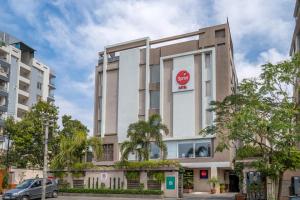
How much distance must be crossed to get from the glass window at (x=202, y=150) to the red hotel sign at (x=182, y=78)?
Result: 24.0 ft

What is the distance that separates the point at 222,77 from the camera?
152 ft

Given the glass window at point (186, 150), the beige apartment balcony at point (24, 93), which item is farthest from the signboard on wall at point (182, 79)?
the beige apartment balcony at point (24, 93)

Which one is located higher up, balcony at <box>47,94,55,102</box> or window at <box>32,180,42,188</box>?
balcony at <box>47,94,55,102</box>

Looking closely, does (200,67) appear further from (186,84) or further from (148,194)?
(148,194)

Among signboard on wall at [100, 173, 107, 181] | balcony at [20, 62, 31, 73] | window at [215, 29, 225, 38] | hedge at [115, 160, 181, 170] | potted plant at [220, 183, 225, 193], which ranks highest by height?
balcony at [20, 62, 31, 73]

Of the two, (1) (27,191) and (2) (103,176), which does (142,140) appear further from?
(1) (27,191)

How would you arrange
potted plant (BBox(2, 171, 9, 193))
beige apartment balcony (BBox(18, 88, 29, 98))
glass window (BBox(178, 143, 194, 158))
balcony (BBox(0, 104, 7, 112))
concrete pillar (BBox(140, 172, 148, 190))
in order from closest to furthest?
concrete pillar (BBox(140, 172, 148, 190)), potted plant (BBox(2, 171, 9, 193)), glass window (BBox(178, 143, 194, 158)), balcony (BBox(0, 104, 7, 112)), beige apartment balcony (BBox(18, 88, 29, 98))

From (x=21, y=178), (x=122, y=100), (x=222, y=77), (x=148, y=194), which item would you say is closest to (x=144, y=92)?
(x=122, y=100)

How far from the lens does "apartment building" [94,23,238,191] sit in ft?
151

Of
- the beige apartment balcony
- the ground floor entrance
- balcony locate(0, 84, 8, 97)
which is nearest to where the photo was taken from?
the ground floor entrance

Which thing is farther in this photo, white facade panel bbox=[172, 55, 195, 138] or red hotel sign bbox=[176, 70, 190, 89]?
red hotel sign bbox=[176, 70, 190, 89]

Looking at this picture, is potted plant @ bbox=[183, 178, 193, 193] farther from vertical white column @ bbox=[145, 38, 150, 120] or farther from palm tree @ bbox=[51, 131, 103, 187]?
palm tree @ bbox=[51, 131, 103, 187]

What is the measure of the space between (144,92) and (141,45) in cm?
663

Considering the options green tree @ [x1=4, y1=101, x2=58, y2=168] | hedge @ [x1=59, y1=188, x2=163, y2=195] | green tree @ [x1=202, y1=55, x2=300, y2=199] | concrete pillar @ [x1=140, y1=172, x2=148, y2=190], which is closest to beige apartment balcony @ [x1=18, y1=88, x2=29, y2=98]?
green tree @ [x1=4, y1=101, x2=58, y2=168]
